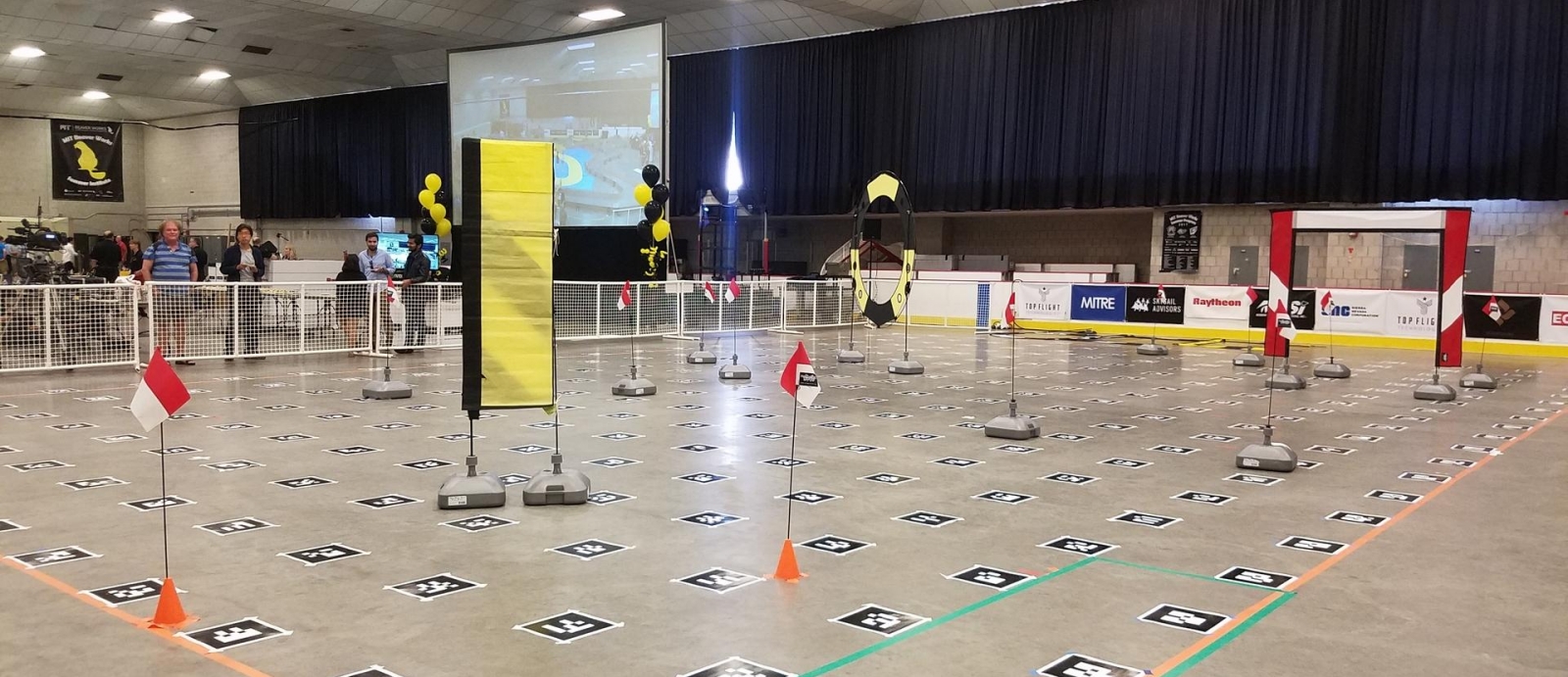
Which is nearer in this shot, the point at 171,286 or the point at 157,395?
the point at 157,395

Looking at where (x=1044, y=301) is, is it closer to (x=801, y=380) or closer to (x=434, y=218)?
(x=434, y=218)

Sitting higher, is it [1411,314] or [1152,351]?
[1411,314]

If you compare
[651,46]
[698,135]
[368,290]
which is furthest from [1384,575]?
[698,135]

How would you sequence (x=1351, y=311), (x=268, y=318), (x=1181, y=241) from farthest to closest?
1. (x=1181, y=241)
2. (x=1351, y=311)
3. (x=268, y=318)

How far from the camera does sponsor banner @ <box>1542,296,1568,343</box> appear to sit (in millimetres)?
17406

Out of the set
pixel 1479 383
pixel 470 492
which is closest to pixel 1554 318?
pixel 1479 383

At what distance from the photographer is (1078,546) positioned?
5.12 metres

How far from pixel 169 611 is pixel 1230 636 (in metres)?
3.69

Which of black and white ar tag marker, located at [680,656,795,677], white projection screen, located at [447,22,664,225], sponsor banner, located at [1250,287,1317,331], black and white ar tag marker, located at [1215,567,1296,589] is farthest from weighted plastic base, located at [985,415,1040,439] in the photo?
white projection screen, located at [447,22,664,225]

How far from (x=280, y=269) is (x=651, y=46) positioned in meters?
8.25

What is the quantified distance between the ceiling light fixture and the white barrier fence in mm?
8913

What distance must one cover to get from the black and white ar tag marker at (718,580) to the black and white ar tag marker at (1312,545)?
262 centimetres

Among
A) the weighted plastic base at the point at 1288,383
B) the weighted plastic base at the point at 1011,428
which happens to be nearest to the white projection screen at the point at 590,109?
the weighted plastic base at the point at 1288,383

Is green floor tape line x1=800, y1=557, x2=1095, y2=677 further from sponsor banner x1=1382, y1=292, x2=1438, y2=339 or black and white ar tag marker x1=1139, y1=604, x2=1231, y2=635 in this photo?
sponsor banner x1=1382, y1=292, x2=1438, y2=339
